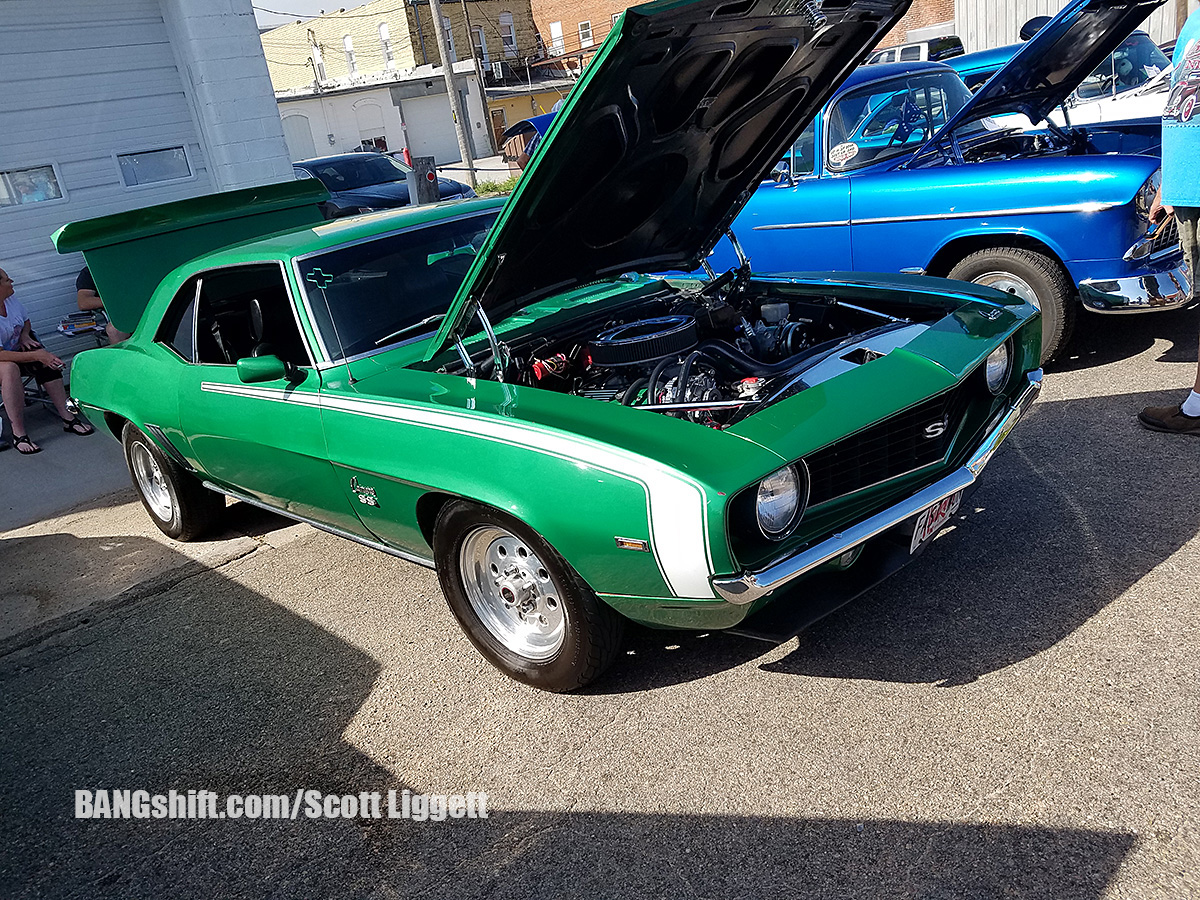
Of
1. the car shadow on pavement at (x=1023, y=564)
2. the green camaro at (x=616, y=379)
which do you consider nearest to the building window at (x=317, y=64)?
the green camaro at (x=616, y=379)

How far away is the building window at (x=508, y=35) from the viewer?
45.3 m

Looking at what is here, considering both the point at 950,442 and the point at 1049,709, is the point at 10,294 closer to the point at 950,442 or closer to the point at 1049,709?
the point at 950,442

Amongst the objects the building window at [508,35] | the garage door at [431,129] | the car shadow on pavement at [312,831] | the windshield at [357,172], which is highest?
the building window at [508,35]

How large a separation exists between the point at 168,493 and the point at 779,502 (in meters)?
3.51

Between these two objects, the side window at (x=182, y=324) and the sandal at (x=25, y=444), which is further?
the sandal at (x=25, y=444)

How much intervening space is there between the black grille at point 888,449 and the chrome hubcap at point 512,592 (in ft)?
2.89

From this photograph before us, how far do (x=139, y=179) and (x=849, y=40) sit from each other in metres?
7.51

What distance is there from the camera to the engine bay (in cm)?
301

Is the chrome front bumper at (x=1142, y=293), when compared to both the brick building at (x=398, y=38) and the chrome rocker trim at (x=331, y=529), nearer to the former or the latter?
the chrome rocker trim at (x=331, y=529)

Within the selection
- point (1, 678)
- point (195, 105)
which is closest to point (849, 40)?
point (1, 678)

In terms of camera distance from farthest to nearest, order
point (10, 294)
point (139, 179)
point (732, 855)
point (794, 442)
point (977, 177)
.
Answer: point (139, 179), point (10, 294), point (977, 177), point (794, 442), point (732, 855)

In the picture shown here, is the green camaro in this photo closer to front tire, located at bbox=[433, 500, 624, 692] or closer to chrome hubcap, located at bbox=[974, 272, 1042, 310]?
front tire, located at bbox=[433, 500, 624, 692]

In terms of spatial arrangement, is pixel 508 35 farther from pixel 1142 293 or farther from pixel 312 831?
pixel 312 831

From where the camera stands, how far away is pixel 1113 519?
3.43 meters
